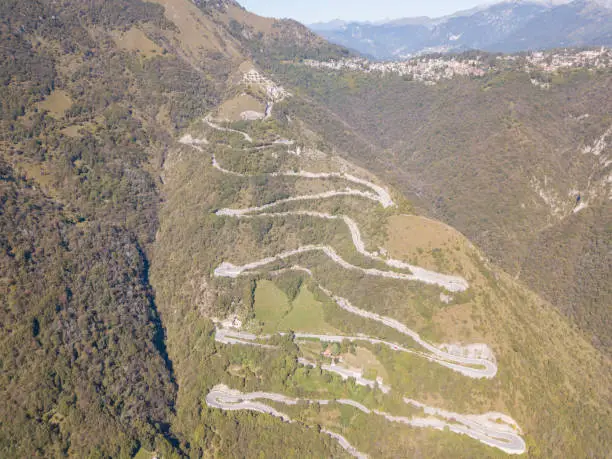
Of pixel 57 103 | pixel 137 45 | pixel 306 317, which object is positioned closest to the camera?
pixel 306 317

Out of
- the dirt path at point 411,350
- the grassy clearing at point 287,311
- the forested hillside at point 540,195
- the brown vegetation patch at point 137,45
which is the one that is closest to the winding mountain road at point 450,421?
the dirt path at point 411,350

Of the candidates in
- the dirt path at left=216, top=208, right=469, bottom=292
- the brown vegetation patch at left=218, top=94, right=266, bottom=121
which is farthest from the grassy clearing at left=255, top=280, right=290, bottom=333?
the brown vegetation patch at left=218, top=94, right=266, bottom=121

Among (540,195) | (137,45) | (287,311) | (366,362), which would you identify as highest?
(137,45)

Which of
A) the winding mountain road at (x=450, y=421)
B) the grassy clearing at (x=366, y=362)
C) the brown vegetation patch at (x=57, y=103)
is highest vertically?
the brown vegetation patch at (x=57, y=103)

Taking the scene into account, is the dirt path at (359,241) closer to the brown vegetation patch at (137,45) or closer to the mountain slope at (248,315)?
the mountain slope at (248,315)

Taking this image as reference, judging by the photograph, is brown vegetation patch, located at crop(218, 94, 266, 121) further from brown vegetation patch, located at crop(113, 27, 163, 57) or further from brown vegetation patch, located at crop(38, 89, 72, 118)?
brown vegetation patch, located at crop(113, 27, 163, 57)

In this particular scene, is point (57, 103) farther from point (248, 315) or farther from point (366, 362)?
point (366, 362)

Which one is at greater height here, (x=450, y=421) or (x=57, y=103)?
(x=57, y=103)

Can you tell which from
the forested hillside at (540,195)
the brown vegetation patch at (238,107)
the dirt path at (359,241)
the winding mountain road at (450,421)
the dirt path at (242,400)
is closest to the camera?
the winding mountain road at (450,421)

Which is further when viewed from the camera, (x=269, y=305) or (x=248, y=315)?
(x=269, y=305)

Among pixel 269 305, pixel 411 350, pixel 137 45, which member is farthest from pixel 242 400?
pixel 137 45

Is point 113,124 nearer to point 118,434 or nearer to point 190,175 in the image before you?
point 190,175
